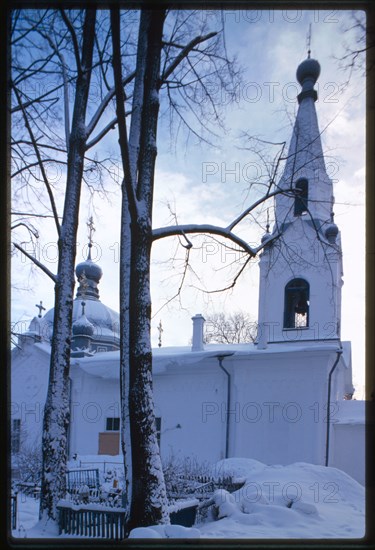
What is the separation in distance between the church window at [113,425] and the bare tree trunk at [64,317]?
758cm

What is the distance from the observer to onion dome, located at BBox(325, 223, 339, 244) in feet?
27.5

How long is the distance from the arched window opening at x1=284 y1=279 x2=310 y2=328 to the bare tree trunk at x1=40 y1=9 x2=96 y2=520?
7.68 meters

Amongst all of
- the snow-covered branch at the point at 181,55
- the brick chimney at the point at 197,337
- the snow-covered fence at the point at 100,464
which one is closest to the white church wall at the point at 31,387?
the snow-covered fence at the point at 100,464

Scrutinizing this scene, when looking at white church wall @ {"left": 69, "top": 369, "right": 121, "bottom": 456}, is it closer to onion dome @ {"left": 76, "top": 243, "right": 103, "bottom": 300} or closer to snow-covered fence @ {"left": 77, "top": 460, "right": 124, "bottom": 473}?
snow-covered fence @ {"left": 77, "top": 460, "right": 124, "bottom": 473}

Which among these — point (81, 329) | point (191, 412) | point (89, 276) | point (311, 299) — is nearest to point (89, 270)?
point (89, 276)

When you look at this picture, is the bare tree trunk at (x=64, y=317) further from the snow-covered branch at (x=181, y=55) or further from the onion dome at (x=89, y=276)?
the onion dome at (x=89, y=276)

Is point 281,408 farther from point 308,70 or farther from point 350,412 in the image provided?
point 308,70

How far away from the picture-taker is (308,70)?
5.72 meters

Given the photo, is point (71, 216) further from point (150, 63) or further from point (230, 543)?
point (230, 543)

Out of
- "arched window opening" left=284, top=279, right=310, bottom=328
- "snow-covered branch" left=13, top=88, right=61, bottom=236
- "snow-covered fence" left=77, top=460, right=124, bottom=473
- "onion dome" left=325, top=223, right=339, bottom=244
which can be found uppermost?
"snow-covered branch" left=13, top=88, right=61, bottom=236

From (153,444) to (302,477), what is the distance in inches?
156

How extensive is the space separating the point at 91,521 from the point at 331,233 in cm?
603

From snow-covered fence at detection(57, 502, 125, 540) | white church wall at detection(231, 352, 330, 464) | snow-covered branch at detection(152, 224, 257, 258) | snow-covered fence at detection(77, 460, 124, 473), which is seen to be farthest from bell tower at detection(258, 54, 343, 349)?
snow-covered fence at detection(57, 502, 125, 540)

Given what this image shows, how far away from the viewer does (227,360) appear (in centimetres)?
1327
